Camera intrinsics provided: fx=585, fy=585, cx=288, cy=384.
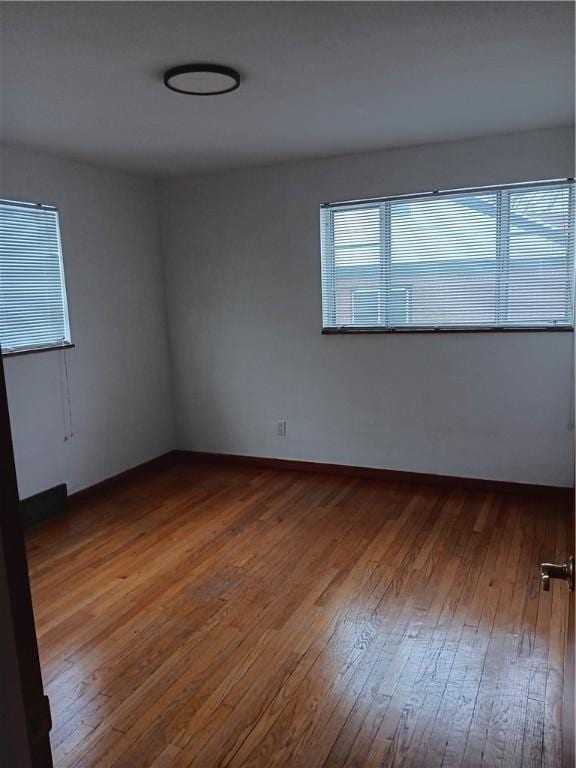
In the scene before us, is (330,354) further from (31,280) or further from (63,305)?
(31,280)

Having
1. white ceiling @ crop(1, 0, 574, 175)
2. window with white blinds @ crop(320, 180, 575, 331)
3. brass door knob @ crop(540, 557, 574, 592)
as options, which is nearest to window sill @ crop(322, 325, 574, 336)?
window with white blinds @ crop(320, 180, 575, 331)

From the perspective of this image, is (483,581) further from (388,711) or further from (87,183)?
(87,183)

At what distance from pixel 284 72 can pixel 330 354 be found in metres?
2.35

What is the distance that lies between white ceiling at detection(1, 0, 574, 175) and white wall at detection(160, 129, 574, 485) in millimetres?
323

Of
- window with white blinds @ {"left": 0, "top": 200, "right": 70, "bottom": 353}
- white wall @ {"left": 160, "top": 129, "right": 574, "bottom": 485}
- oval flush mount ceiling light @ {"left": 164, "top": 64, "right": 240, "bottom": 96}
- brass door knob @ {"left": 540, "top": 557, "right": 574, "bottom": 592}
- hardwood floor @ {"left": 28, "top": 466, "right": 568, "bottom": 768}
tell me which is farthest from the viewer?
white wall @ {"left": 160, "top": 129, "right": 574, "bottom": 485}

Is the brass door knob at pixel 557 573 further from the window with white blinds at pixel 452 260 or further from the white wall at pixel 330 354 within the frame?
the white wall at pixel 330 354

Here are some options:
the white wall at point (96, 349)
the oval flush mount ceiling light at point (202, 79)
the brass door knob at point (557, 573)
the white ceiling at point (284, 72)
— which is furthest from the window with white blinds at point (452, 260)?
the brass door knob at point (557, 573)

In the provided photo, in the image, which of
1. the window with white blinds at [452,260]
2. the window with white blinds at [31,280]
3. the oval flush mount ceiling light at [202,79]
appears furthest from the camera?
the window with white blinds at [452,260]

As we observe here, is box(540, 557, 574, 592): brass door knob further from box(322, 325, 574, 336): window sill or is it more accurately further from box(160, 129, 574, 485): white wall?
box(160, 129, 574, 485): white wall

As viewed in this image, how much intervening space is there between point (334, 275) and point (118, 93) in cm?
217

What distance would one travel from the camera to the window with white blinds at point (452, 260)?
379 centimetres

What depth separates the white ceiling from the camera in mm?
1990

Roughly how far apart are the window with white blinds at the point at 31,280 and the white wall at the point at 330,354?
3.88 ft

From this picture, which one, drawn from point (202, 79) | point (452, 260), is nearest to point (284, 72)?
point (202, 79)
